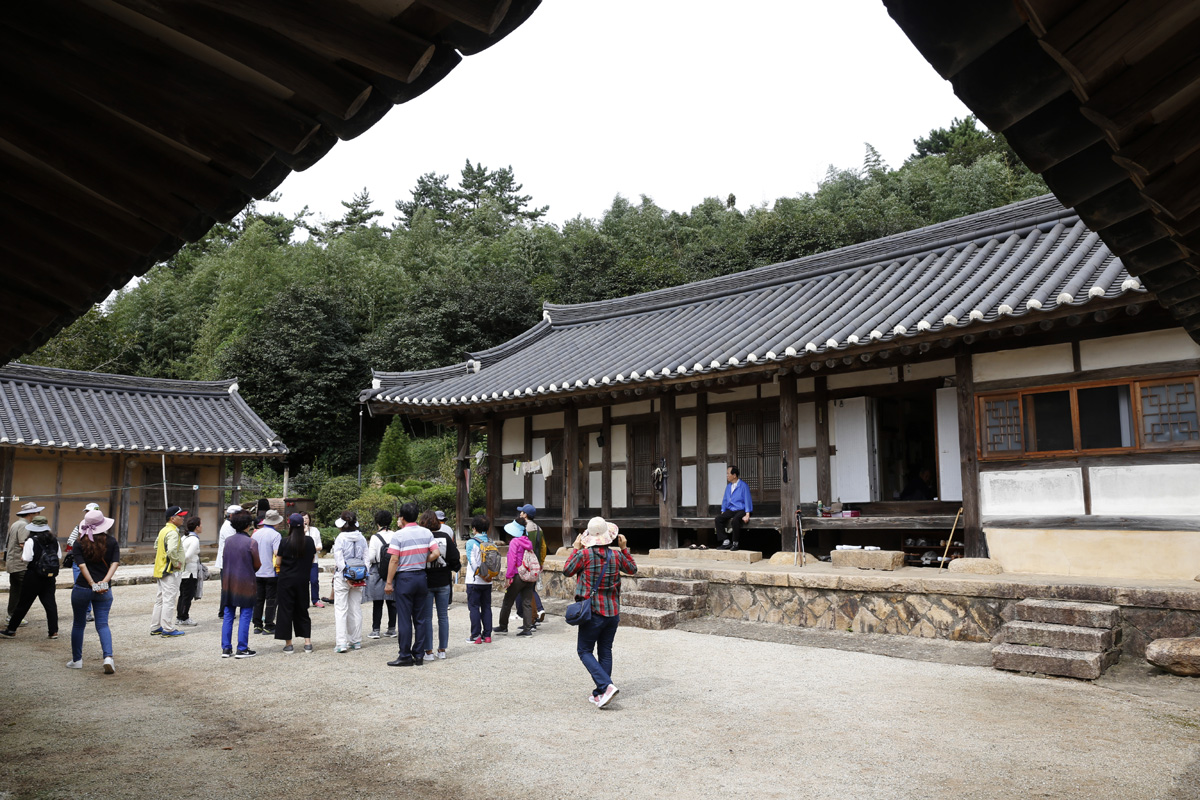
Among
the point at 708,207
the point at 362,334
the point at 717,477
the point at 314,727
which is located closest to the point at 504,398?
the point at 717,477

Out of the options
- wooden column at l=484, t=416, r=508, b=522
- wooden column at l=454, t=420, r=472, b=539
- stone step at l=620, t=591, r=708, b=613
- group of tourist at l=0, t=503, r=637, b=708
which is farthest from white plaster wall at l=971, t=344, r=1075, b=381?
wooden column at l=454, t=420, r=472, b=539

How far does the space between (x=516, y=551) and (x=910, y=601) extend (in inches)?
193

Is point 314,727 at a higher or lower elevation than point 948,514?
lower

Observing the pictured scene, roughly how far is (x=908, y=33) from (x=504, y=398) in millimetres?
13793

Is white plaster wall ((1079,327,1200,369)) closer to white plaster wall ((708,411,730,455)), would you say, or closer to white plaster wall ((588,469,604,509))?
white plaster wall ((708,411,730,455))

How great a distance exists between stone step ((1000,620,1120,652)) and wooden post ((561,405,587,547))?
8718 millimetres

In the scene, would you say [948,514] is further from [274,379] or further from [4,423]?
[274,379]

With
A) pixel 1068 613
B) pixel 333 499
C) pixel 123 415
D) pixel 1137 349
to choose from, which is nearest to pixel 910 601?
pixel 1068 613

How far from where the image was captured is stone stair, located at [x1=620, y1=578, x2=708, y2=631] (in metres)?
11.0

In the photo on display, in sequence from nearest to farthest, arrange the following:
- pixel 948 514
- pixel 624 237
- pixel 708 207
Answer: pixel 948 514 → pixel 624 237 → pixel 708 207

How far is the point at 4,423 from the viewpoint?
19047 mm

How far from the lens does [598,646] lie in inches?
264

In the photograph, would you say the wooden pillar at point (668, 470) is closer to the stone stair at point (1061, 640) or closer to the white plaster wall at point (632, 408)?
the white plaster wall at point (632, 408)

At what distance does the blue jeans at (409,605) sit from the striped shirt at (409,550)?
0.21 feet
